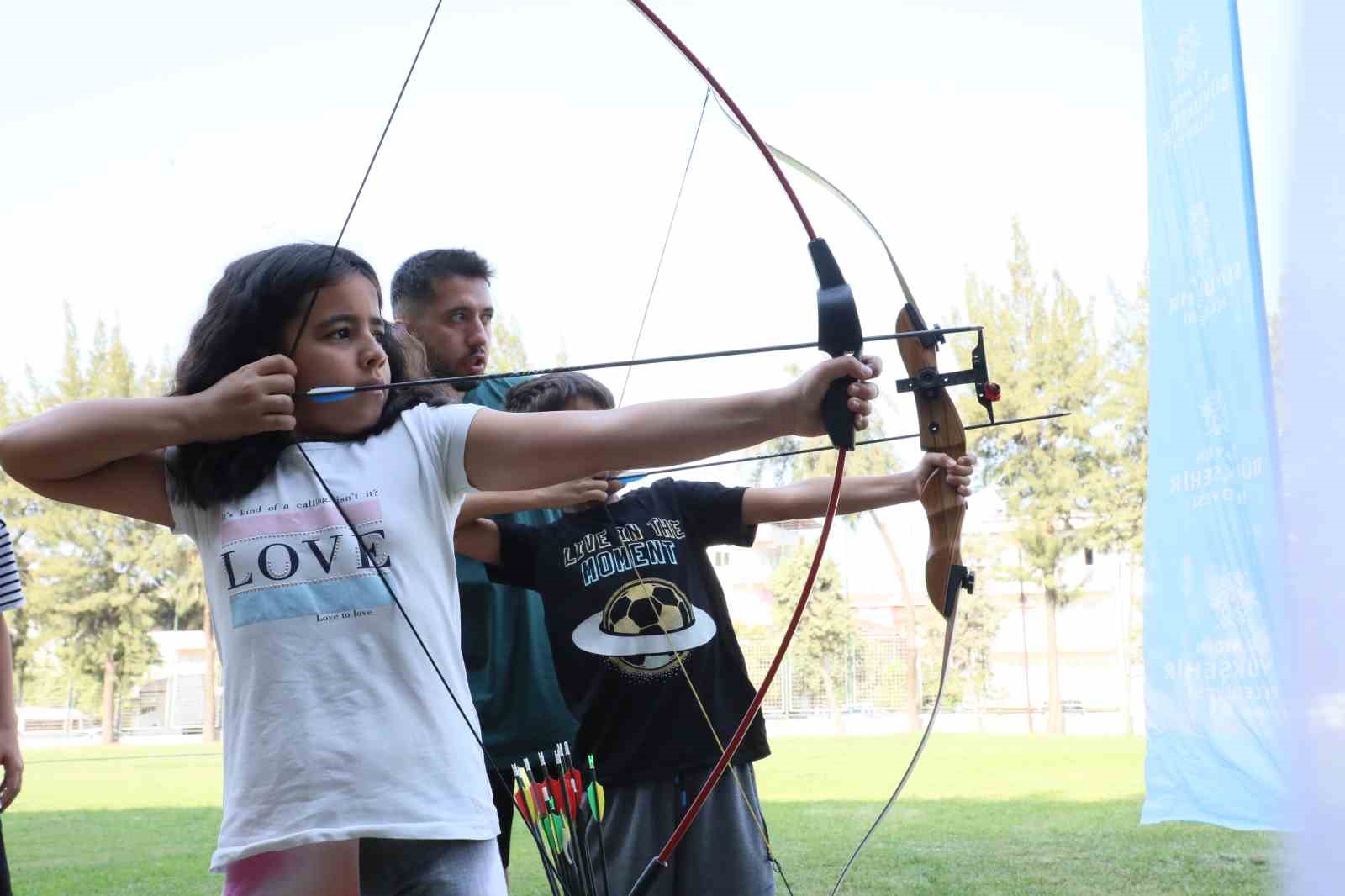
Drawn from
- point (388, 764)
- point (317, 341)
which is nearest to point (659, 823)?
point (388, 764)

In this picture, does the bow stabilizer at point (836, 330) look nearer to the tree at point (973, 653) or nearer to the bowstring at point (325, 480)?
the bowstring at point (325, 480)

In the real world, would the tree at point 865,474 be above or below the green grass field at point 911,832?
above

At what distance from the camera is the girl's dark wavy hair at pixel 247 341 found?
97cm

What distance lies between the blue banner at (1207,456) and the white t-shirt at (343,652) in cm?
197

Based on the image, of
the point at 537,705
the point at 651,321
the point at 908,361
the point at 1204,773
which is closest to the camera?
the point at 908,361

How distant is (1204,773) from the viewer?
112 inches

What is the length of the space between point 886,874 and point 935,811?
1.65 meters

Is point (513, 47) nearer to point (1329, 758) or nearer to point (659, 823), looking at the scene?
point (659, 823)

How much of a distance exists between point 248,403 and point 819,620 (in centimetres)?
476

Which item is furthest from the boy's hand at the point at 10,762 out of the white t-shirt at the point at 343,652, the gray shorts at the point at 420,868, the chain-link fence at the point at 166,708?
the chain-link fence at the point at 166,708

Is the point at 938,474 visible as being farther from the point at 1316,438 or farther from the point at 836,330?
the point at 1316,438

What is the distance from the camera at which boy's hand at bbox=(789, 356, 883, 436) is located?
2.70 ft

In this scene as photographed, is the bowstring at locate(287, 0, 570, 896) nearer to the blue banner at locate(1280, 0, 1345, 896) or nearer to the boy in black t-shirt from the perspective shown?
the boy in black t-shirt

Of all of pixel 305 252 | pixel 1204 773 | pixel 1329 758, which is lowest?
pixel 1204 773
